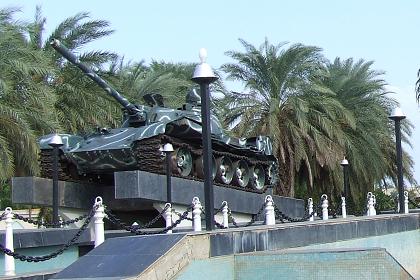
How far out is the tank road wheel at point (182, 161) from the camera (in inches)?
767

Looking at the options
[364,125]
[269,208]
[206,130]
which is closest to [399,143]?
[269,208]

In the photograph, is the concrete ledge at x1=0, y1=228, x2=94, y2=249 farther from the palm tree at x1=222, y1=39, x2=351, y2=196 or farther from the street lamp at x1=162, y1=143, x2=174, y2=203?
the palm tree at x1=222, y1=39, x2=351, y2=196

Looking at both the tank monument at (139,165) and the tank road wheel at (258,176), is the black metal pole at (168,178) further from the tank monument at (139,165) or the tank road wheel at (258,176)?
the tank road wheel at (258,176)

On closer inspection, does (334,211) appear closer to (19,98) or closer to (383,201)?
(19,98)

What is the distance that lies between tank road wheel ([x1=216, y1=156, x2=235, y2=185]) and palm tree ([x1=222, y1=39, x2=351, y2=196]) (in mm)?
5866

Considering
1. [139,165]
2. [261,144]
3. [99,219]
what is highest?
[261,144]

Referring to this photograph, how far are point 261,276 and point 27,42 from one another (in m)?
14.3

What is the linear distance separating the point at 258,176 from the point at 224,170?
262 cm

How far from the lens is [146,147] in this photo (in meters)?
18.5

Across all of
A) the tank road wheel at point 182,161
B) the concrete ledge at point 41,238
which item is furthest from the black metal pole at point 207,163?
the tank road wheel at point 182,161

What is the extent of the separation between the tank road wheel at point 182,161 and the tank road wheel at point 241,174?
1915 millimetres


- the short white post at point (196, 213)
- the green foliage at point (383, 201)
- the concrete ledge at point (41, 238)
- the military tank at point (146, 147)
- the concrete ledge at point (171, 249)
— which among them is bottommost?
the concrete ledge at point (171, 249)

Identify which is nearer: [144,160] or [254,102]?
[144,160]

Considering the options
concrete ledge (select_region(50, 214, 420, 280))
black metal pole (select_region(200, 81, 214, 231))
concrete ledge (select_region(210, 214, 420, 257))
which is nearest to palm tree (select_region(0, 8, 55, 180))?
concrete ledge (select_region(210, 214, 420, 257))
